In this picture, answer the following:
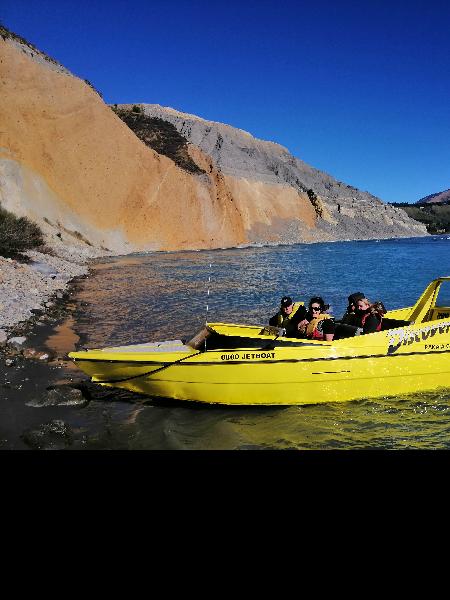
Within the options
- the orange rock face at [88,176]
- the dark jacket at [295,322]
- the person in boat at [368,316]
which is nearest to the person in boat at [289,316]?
the dark jacket at [295,322]

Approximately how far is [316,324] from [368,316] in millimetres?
811

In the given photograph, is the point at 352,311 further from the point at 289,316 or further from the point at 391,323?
the point at 289,316

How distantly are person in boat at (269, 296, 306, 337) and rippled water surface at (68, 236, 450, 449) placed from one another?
4.51ft

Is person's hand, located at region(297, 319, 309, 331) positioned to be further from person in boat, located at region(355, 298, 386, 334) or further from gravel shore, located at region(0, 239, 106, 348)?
gravel shore, located at region(0, 239, 106, 348)

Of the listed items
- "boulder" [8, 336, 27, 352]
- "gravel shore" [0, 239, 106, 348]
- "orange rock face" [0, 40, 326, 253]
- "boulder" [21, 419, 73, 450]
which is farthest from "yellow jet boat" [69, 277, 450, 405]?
"orange rock face" [0, 40, 326, 253]

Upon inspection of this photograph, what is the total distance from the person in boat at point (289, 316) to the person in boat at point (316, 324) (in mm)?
151

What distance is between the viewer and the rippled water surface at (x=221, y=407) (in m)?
6.31

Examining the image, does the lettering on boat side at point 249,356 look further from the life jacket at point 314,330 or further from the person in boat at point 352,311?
the person in boat at point 352,311

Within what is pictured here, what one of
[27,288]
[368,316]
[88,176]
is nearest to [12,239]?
[27,288]
